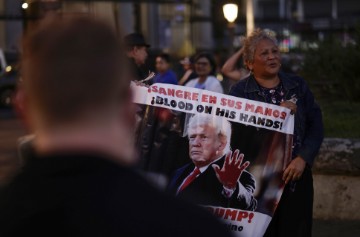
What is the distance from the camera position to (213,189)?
4656mm

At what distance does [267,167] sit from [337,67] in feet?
20.6

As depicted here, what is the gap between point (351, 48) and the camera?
35.4 ft

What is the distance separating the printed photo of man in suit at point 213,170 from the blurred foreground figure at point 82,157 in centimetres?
302

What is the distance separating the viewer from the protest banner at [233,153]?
15.3ft

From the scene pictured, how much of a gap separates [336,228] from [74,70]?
5515 millimetres

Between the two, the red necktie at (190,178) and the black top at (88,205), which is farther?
the red necktie at (190,178)

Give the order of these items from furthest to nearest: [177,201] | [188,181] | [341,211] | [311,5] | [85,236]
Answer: [311,5], [341,211], [188,181], [177,201], [85,236]

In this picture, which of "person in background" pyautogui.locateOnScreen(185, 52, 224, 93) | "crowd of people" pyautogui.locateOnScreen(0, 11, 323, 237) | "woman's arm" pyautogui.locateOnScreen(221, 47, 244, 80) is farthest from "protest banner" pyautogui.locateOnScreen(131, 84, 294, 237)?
"person in background" pyautogui.locateOnScreen(185, 52, 224, 93)

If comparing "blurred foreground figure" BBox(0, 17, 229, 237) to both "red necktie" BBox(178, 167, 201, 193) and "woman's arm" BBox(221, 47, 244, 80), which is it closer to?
"red necktie" BBox(178, 167, 201, 193)

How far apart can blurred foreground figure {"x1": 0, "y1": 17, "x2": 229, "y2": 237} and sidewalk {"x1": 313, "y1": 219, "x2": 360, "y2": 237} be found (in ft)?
17.0

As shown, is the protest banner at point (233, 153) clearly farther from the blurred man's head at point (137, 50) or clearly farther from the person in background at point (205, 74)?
the person in background at point (205, 74)

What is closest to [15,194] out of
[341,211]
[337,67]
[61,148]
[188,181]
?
[61,148]

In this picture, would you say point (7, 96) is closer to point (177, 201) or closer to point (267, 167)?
point (267, 167)

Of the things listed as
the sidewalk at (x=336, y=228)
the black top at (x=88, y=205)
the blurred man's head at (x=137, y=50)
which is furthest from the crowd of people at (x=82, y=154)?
the sidewalk at (x=336, y=228)
